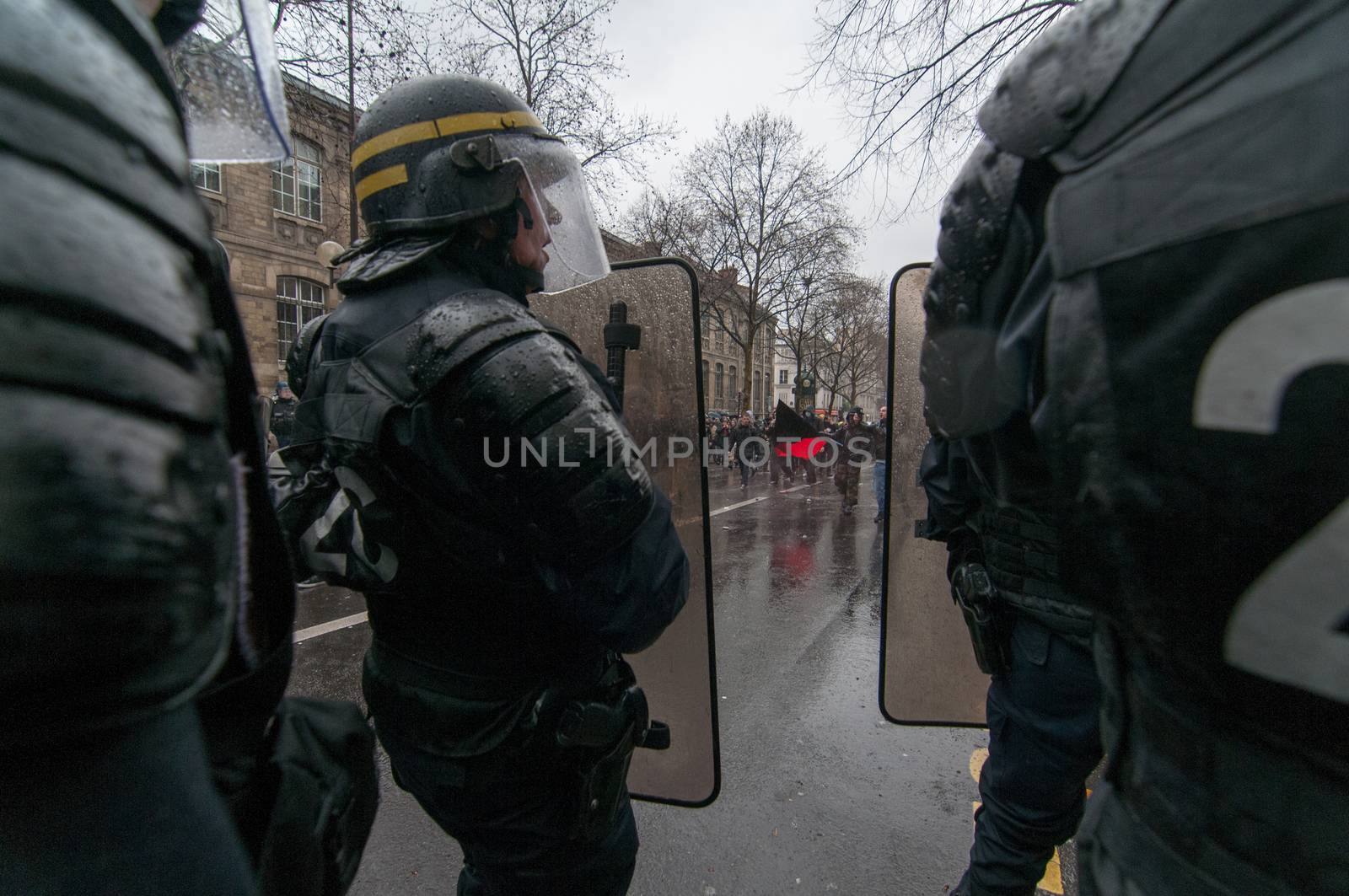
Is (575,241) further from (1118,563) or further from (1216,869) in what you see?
(1216,869)

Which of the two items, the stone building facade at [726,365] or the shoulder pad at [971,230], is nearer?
the shoulder pad at [971,230]

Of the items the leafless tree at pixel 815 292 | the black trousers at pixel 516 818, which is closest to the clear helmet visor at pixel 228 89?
the black trousers at pixel 516 818

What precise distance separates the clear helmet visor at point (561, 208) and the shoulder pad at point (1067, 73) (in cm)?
100

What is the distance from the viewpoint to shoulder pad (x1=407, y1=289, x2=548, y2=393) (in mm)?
1051

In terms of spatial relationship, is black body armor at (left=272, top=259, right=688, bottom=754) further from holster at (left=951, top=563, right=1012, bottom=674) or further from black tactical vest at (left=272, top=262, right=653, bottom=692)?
Answer: holster at (left=951, top=563, right=1012, bottom=674)

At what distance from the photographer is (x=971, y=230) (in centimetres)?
97

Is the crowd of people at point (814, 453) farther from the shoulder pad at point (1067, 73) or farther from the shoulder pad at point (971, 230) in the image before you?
the shoulder pad at point (1067, 73)

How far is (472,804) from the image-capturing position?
1.18 meters

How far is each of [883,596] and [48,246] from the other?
2390 mm

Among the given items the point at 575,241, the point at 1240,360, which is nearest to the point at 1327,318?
the point at 1240,360

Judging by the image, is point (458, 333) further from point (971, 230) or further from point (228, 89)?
point (971, 230)

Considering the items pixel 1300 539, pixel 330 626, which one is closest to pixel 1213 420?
pixel 1300 539

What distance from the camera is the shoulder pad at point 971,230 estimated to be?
91 centimetres

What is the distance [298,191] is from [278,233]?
3.65 feet
